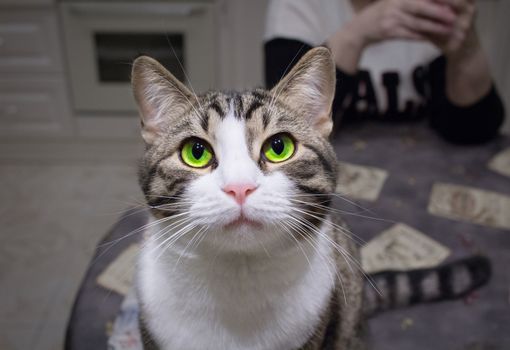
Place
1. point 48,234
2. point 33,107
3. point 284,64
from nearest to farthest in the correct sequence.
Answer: point 284,64, point 48,234, point 33,107

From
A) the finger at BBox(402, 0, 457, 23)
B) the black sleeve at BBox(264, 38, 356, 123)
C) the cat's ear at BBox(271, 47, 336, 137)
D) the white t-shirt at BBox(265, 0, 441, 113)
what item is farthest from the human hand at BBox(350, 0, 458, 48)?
the cat's ear at BBox(271, 47, 336, 137)

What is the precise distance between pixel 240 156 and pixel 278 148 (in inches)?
2.6

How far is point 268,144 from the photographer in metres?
0.64

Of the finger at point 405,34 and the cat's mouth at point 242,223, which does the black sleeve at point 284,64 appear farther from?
the cat's mouth at point 242,223

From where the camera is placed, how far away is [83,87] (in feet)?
7.46

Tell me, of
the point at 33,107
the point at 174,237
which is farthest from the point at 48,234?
the point at 174,237

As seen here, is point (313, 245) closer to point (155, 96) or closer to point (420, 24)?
point (155, 96)

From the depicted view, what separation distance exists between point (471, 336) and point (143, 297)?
22.6 inches

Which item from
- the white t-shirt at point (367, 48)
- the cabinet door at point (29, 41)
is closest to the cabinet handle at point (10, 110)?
the cabinet door at point (29, 41)

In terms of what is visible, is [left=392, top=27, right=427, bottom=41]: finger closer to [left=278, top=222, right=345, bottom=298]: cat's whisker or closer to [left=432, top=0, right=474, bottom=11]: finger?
[left=432, top=0, right=474, bottom=11]: finger

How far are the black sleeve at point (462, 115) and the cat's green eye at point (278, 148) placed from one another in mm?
864

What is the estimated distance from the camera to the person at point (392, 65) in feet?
3.80

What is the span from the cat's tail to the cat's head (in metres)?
0.33

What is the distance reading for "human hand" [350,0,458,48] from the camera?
104 cm
